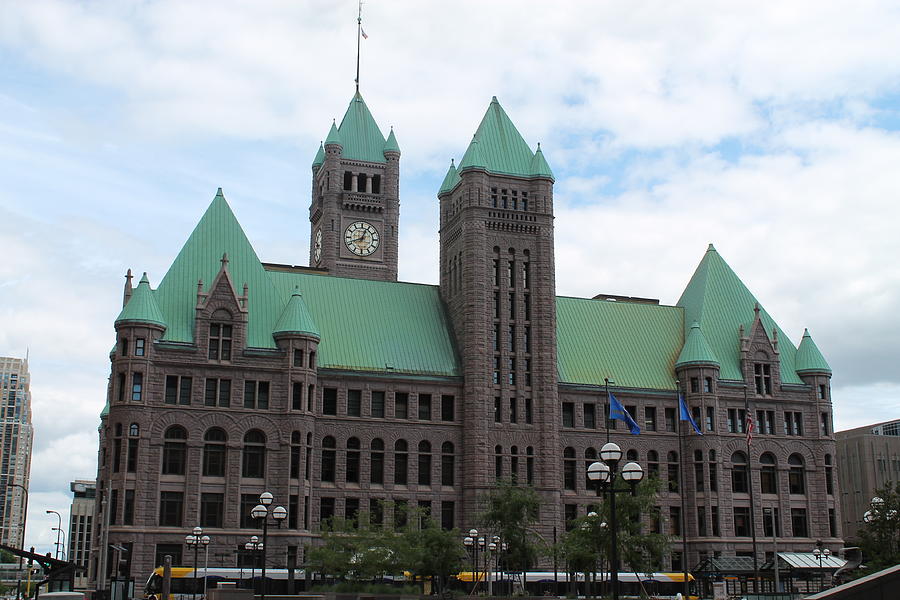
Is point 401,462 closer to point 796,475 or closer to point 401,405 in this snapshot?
point 401,405

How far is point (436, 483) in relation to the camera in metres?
83.9

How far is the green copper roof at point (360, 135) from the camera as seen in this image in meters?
123

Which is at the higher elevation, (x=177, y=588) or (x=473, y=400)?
(x=473, y=400)

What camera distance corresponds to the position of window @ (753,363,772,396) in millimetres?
94000

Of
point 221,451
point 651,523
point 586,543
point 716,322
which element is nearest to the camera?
point 586,543

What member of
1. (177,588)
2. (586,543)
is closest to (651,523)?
(586,543)

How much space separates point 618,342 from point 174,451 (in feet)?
133

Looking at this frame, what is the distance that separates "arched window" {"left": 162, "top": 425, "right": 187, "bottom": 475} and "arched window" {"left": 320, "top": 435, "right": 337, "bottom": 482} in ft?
34.9

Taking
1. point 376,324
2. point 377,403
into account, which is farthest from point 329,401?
point 376,324

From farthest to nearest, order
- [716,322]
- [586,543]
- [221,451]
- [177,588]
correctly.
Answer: [716,322] → [221,451] → [177,588] → [586,543]

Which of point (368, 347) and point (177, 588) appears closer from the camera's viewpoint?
point (177, 588)

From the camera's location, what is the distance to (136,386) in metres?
76.6

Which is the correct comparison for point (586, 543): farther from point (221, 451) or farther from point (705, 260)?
point (705, 260)

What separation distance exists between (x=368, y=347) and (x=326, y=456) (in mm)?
9914
